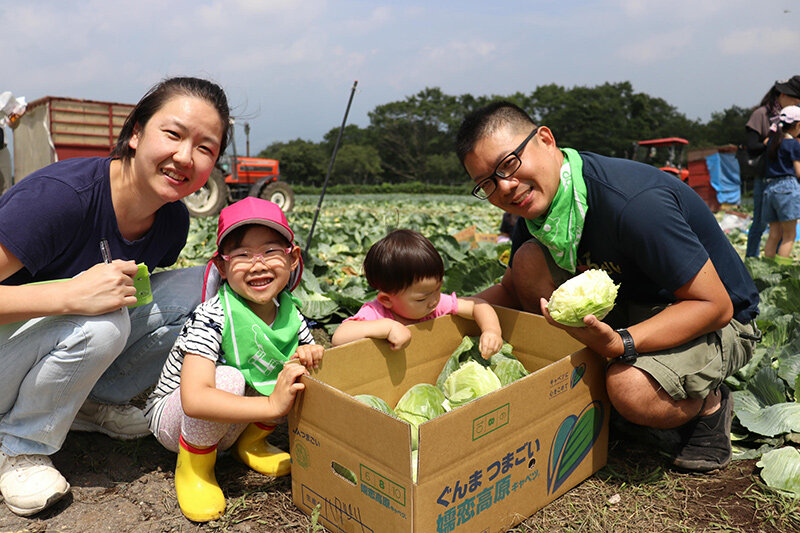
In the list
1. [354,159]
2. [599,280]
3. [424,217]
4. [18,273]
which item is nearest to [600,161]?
[599,280]

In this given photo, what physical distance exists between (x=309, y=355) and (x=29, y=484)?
1.14 metres

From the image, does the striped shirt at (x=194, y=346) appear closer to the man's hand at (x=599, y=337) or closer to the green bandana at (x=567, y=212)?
the man's hand at (x=599, y=337)

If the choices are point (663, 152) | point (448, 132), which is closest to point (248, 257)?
point (663, 152)

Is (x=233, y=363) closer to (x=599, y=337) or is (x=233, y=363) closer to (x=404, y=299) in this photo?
(x=404, y=299)

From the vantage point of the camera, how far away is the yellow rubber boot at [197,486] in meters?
2.03

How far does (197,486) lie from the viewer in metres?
2.08

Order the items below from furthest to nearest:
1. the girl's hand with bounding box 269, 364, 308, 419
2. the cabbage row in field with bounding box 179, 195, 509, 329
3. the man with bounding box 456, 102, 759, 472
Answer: the cabbage row in field with bounding box 179, 195, 509, 329
the man with bounding box 456, 102, 759, 472
the girl's hand with bounding box 269, 364, 308, 419

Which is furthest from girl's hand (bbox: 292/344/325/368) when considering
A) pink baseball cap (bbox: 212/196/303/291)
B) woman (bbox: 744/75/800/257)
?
woman (bbox: 744/75/800/257)

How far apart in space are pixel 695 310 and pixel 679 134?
211 ft

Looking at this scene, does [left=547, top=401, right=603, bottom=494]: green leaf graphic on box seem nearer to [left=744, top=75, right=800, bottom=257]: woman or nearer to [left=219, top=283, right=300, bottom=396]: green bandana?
[left=219, top=283, right=300, bottom=396]: green bandana

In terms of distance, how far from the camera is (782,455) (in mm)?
2215

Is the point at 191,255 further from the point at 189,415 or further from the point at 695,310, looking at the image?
the point at 695,310

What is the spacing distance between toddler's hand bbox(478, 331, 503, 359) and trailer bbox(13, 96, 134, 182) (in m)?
13.6

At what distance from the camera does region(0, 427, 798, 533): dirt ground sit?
2.00 meters
